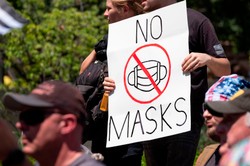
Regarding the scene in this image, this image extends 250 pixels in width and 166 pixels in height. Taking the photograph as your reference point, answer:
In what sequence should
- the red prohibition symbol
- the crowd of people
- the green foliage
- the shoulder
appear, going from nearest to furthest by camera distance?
the crowd of people, the shoulder, the red prohibition symbol, the green foliage

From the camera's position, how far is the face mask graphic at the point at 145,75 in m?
6.84

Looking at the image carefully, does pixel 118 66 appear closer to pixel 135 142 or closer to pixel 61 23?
pixel 135 142

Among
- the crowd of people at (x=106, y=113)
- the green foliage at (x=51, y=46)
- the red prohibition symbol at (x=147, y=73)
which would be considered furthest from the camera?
the green foliage at (x=51, y=46)

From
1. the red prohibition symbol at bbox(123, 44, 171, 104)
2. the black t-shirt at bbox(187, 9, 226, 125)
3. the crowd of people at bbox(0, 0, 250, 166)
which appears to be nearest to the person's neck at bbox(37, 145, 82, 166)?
the crowd of people at bbox(0, 0, 250, 166)

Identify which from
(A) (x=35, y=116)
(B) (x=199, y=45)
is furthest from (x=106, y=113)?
(A) (x=35, y=116)

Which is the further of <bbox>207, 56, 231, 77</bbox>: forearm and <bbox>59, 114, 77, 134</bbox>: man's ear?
<bbox>207, 56, 231, 77</bbox>: forearm

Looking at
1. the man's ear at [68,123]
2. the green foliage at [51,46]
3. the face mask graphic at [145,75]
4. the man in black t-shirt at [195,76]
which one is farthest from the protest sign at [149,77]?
the green foliage at [51,46]

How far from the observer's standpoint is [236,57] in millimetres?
29453

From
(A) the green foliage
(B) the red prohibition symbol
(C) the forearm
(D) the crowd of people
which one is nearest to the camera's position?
(D) the crowd of people

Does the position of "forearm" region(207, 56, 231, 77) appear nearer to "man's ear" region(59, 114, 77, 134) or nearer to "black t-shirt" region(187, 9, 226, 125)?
"black t-shirt" region(187, 9, 226, 125)

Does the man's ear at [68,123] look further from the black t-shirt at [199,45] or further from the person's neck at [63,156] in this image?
the black t-shirt at [199,45]

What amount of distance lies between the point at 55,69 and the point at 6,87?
0.65 m

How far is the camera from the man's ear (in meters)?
5.08

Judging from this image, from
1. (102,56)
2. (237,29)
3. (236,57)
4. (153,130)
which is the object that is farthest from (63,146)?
(236,57)
